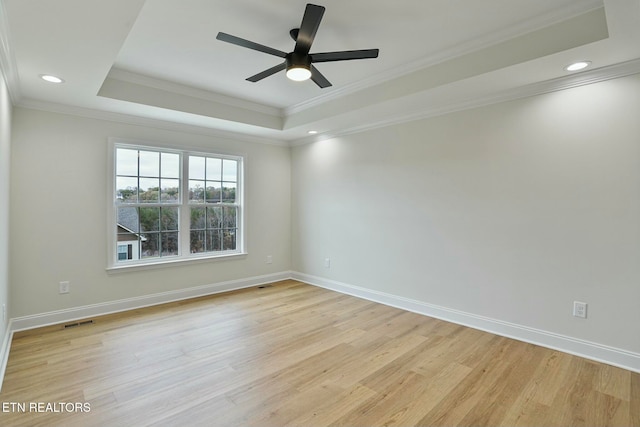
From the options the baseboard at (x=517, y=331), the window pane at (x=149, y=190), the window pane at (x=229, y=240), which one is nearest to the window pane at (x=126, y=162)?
the window pane at (x=149, y=190)

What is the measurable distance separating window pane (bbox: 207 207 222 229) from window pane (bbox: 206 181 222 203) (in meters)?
0.14

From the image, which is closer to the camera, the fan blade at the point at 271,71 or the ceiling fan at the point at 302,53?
the ceiling fan at the point at 302,53

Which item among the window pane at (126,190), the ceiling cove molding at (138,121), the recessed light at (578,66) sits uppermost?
the recessed light at (578,66)

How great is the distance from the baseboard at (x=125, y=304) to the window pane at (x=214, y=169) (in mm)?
1582

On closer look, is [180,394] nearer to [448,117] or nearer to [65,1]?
[65,1]

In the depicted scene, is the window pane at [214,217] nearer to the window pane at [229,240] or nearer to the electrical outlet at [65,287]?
the window pane at [229,240]

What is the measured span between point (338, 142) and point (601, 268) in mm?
3380

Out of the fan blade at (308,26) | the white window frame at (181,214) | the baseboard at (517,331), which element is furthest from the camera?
the white window frame at (181,214)

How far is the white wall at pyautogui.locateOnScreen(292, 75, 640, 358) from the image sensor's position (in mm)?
2672

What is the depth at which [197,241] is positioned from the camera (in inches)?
185

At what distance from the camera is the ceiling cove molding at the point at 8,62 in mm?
1927

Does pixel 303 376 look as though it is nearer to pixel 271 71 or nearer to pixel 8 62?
pixel 271 71

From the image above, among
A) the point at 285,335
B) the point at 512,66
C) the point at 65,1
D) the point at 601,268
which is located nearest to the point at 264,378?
the point at 285,335

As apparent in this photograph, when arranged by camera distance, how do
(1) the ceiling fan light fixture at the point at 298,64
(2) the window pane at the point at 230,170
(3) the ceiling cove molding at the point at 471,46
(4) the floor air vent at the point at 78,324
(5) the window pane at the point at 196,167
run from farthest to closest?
(2) the window pane at the point at 230,170 < (5) the window pane at the point at 196,167 < (4) the floor air vent at the point at 78,324 < (1) the ceiling fan light fixture at the point at 298,64 < (3) the ceiling cove molding at the point at 471,46
